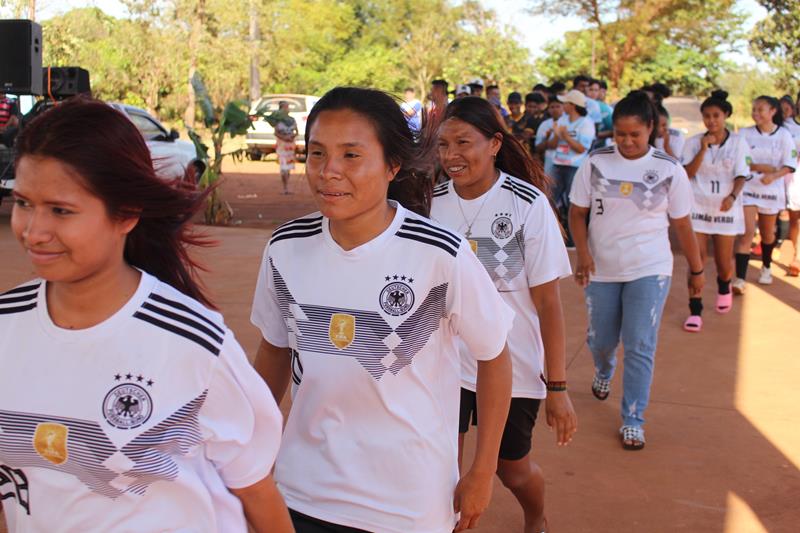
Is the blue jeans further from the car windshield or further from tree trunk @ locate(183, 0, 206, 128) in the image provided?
tree trunk @ locate(183, 0, 206, 128)

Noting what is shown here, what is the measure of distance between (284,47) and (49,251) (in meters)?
47.6

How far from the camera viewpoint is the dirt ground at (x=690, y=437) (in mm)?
4562

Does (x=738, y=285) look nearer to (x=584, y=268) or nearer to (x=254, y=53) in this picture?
(x=584, y=268)

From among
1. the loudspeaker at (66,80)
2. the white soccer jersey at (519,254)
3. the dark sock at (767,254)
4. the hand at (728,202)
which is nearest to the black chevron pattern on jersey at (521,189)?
the white soccer jersey at (519,254)

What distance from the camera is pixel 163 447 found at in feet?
5.92

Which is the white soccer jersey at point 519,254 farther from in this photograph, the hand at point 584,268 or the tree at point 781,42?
the tree at point 781,42

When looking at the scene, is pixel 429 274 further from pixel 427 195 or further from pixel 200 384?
pixel 200 384

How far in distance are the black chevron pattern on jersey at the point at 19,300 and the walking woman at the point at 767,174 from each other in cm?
935

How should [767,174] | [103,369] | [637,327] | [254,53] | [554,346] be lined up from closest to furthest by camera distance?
[103,369] < [554,346] < [637,327] < [767,174] < [254,53]

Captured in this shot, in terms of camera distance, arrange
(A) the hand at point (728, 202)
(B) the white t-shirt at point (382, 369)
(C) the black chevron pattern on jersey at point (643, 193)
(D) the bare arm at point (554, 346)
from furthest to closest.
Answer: (A) the hand at point (728, 202), (C) the black chevron pattern on jersey at point (643, 193), (D) the bare arm at point (554, 346), (B) the white t-shirt at point (382, 369)

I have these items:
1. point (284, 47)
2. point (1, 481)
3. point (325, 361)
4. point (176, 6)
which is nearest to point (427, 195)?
point (325, 361)

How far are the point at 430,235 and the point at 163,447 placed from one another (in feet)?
3.43

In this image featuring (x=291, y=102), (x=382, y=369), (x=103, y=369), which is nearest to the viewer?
(x=103, y=369)

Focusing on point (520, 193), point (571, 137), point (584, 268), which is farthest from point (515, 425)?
point (571, 137)
